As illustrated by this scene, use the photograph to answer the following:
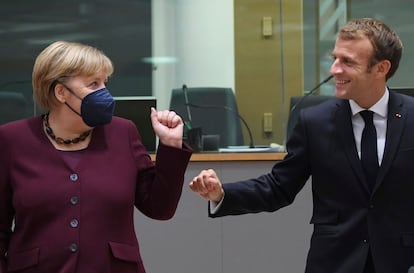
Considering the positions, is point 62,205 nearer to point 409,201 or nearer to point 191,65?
point 409,201

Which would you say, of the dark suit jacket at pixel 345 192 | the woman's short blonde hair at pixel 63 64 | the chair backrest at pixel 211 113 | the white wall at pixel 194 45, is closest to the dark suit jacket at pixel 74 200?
the woman's short blonde hair at pixel 63 64

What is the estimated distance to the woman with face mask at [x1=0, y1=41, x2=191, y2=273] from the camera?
79.4 inches

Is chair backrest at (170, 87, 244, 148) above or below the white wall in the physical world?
below

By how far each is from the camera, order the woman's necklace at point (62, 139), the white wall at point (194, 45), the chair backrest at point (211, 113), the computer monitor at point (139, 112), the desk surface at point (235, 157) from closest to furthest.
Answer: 1. the woman's necklace at point (62, 139)
2. the desk surface at point (235, 157)
3. the computer monitor at point (139, 112)
4. the chair backrest at point (211, 113)
5. the white wall at point (194, 45)

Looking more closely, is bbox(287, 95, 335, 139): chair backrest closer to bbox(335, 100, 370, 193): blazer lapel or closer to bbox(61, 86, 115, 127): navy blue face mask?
bbox(335, 100, 370, 193): blazer lapel

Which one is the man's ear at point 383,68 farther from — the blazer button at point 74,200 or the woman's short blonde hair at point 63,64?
the blazer button at point 74,200

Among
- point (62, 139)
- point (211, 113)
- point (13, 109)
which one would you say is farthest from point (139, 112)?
point (62, 139)

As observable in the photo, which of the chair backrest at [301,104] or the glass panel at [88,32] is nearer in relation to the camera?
the chair backrest at [301,104]

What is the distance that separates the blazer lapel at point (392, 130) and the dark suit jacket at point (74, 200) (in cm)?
57

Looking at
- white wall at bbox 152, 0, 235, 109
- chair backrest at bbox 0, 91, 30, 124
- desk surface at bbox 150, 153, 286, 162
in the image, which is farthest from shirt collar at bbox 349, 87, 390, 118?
white wall at bbox 152, 0, 235, 109

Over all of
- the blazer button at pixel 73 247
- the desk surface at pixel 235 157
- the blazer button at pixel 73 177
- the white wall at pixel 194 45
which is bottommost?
the blazer button at pixel 73 247

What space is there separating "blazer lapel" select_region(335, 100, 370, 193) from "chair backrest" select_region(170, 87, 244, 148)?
10.1ft

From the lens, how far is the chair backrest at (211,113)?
17.8 ft

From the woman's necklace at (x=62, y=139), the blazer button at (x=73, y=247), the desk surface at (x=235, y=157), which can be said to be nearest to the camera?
the blazer button at (x=73, y=247)
